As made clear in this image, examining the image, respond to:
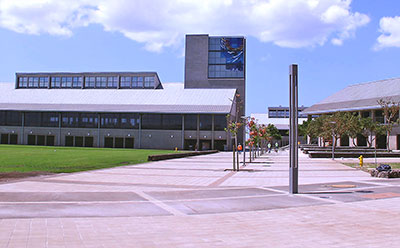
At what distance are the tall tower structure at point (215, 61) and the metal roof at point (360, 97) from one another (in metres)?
21.8

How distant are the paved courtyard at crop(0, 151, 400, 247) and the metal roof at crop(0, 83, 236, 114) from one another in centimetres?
6133

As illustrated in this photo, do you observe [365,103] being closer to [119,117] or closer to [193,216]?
[119,117]

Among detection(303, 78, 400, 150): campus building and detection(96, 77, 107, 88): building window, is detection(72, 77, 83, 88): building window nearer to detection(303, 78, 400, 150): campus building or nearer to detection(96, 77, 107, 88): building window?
detection(96, 77, 107, 88): building window

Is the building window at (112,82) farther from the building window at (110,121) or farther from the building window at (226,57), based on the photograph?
the building window at (226,57)

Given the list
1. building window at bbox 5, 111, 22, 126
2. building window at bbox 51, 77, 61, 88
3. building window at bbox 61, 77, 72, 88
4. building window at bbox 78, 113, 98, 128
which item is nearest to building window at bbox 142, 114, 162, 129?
building window at bbox 78, 113, 98, 128

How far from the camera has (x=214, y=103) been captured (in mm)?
78812

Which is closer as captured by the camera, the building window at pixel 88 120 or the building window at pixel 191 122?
the building window at pixel 191 122

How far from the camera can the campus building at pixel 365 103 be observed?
72131 mm

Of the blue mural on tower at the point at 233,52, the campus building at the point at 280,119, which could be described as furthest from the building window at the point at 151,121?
the campus building at the point at 280,119

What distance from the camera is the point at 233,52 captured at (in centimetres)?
10138

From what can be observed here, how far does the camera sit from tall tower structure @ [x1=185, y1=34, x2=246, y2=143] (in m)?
100

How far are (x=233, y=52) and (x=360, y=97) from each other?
34469 millimetres

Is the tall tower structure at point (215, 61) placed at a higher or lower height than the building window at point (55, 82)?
higher

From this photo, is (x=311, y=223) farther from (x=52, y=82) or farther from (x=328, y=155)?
(x=52, y=82)
